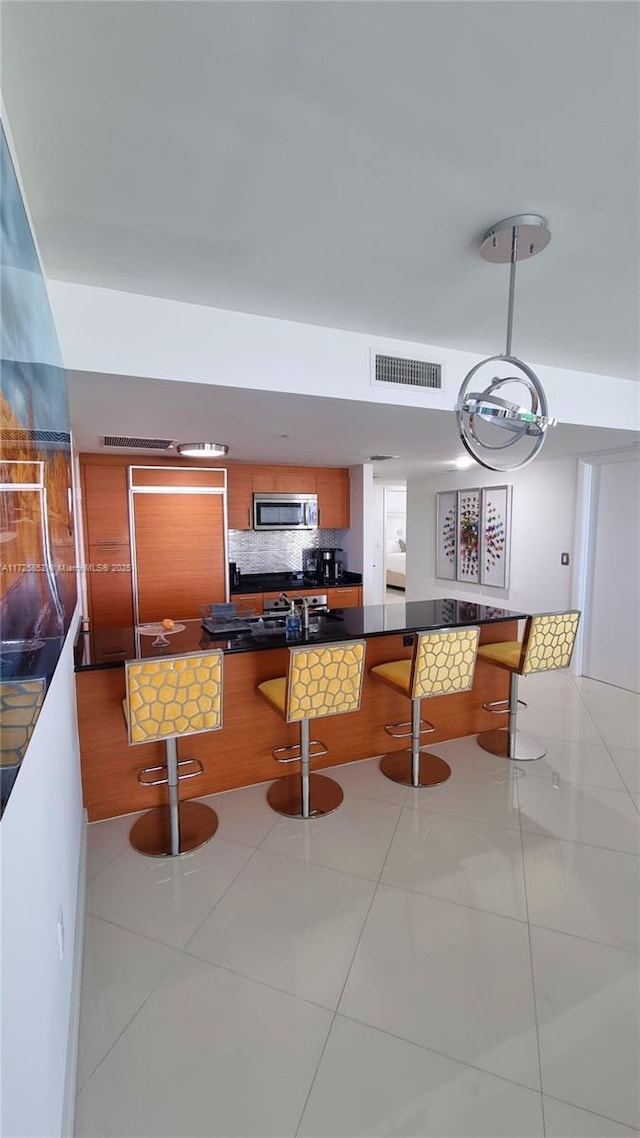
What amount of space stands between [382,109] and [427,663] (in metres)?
2.35

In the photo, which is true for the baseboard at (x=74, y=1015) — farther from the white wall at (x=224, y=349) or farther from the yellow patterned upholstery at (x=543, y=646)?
the yellow patterned upholstery at (x=543, y=646)

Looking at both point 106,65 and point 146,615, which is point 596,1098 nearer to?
point 106,65

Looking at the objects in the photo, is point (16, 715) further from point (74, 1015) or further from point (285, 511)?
point (285, 511)

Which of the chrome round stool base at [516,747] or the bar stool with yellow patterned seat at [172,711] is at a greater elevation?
the bar stool with yellow patterned seat at [172,711]

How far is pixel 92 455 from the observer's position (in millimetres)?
4484

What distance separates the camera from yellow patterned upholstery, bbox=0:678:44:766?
69cm

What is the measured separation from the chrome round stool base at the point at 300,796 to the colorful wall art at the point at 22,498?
6.23ft

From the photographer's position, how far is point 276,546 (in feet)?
19.3

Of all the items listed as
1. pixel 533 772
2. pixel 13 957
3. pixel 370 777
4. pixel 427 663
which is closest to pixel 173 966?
pixel 13 957

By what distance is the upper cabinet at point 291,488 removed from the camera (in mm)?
5281

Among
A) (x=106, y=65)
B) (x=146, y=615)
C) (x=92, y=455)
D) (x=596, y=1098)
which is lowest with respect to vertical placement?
(x=596, y=1098)

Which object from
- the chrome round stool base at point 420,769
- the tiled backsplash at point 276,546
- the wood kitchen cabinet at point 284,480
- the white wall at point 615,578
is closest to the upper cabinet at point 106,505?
the tiled backsplash at point 276,546

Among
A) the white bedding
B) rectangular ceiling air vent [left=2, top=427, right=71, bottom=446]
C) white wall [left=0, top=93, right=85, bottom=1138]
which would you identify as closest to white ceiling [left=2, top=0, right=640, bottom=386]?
white wall [left=0, top=93, right=85, bottom=1138]

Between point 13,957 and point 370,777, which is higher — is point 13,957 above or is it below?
above
